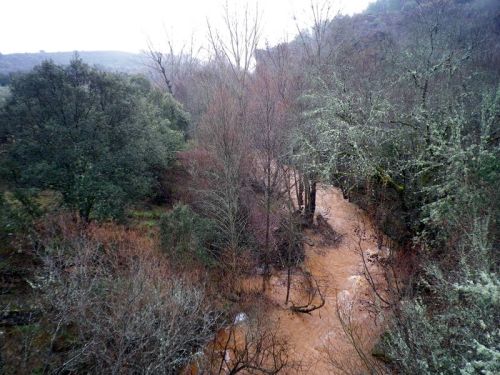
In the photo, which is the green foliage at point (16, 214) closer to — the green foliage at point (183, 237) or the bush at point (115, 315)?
the bush at point (115, 315)

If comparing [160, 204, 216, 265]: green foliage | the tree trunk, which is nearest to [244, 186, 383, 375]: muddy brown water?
the tree trunk

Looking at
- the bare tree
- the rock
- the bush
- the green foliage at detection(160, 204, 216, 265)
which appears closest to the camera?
the bush

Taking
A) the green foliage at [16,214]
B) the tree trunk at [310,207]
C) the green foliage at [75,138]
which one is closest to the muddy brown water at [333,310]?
the tree trunk at [310,207]

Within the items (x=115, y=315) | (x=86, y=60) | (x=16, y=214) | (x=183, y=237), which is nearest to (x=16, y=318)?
(x=115, y=315)

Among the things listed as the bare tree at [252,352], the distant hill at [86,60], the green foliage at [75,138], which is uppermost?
the distant hill at [86,60]

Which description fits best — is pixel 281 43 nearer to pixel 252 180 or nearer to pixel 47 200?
pixel 252 180

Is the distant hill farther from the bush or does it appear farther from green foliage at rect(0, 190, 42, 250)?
the bush
